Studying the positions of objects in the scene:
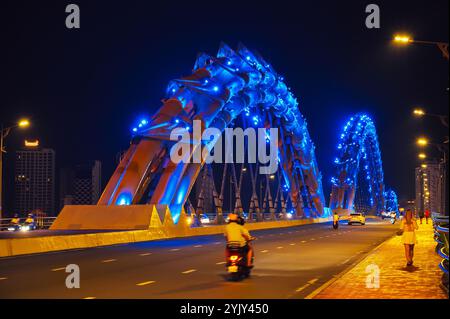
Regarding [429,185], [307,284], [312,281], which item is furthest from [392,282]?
[429,185]

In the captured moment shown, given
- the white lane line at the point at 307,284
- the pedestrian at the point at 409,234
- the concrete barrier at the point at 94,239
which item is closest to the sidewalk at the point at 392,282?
the pedestrian at the point at 409,234

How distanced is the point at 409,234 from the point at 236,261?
6.11m

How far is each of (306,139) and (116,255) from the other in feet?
192

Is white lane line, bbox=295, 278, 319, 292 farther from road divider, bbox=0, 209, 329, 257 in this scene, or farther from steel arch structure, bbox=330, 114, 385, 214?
steel arch structure, bbox=330, 114, 385, 214

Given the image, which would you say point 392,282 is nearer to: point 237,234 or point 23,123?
point 237,234

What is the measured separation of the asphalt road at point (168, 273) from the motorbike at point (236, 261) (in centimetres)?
30

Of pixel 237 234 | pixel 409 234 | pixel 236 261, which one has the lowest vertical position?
pixel 236 261

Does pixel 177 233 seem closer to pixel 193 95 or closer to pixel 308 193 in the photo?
pixel 193 95

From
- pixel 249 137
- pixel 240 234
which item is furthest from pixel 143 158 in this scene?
pixel 249 137

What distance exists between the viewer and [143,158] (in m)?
42.8

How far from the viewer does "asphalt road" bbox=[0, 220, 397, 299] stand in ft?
48.9

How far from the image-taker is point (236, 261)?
17.2 metres

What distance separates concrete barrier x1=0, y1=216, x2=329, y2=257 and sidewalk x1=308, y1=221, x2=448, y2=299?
12.6m

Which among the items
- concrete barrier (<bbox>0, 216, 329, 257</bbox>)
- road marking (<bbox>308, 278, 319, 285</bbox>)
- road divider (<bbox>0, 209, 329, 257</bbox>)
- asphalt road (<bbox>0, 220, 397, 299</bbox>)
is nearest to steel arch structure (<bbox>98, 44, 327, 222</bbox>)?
road divider (<bbox>0, 209, 329, 257</bbox>)
